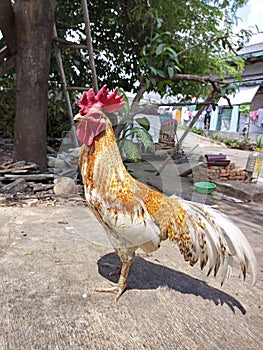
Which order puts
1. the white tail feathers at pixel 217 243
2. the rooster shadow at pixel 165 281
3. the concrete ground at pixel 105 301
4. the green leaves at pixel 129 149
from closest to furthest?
the concrete ground at pixel 105 301, the white tail feathers at pixel 217 243, the rooster shadow at pixel 165 281, the green leaves at pixel 129 149

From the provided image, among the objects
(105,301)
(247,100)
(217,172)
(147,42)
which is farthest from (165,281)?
(247,100)

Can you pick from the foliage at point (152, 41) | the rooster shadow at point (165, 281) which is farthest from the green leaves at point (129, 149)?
the rooster shadow at point (165, 281)

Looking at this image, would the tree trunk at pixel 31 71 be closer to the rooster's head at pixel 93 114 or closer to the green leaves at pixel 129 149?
the green leaves at pixel 129 149

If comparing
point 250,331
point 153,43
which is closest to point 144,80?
point 153,43

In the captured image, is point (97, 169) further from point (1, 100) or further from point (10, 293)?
point (1, 100)

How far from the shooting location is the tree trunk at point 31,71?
16.3 feet

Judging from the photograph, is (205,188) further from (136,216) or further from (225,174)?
(136,216)

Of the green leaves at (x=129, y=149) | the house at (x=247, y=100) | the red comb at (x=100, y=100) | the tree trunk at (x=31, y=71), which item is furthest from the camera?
the house at (x=247, y=100)

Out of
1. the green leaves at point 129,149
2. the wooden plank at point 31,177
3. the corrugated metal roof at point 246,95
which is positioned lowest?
the wooden plank at point 31,177

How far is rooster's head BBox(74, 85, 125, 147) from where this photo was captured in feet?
6.48

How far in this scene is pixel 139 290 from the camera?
224 cm

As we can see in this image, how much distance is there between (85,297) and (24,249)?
3.12ft

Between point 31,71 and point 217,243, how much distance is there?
4.46 meters

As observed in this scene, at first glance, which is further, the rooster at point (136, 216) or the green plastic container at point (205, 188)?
the green plastic container at point (205, 188)
